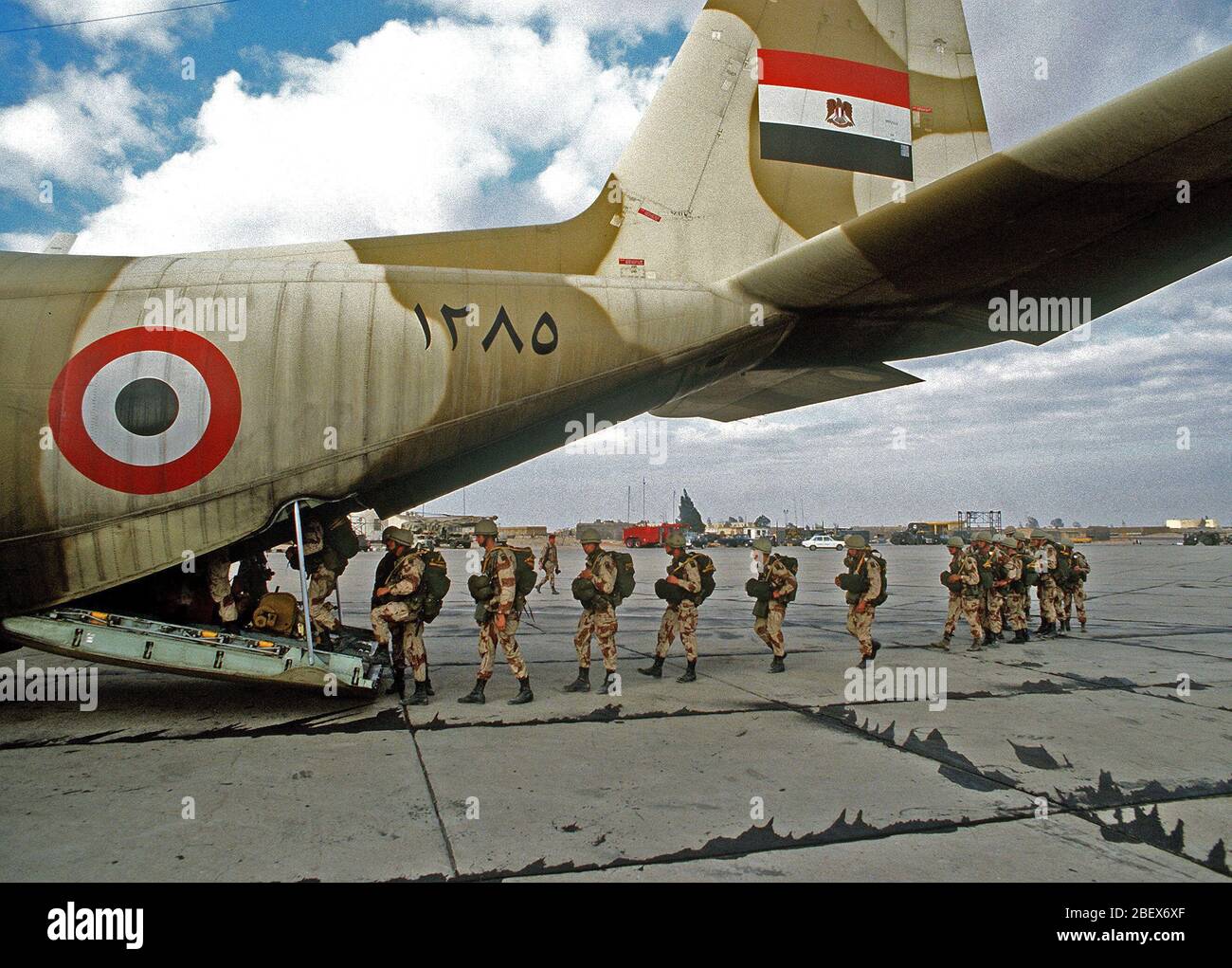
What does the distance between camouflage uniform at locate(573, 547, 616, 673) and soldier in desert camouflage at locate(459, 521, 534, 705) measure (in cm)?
73

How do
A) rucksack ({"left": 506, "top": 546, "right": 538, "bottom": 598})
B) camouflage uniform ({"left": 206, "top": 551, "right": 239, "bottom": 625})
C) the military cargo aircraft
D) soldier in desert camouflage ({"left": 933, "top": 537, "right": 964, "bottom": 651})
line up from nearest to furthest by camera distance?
1. the military cargo aircraft
2. camouflage uniform ({"left": 206, "top": 551, "right": 239, "bottom": 625})
3. rucksack ({"left": 506, "top": 546, "right": 538, "bottom": 598})
4. soldier in desert camouflage ({"left": 933, "top": 537, "right": 964, "bottom": 651})

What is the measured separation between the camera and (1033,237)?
5.70 meters

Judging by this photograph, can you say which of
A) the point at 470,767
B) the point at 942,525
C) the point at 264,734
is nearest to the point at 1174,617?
the point at 470,767

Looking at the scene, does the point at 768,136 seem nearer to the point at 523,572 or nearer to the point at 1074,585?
the point at 523,572

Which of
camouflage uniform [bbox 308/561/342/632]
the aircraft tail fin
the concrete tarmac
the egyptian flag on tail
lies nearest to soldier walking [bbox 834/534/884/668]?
the concrete tarmac

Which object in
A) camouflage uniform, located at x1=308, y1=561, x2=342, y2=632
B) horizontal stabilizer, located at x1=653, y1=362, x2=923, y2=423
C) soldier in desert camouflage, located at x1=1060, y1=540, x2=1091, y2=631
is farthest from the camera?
soldier in desert camouflage, located at x1=1060, y1=540, x2=1091, y2=631

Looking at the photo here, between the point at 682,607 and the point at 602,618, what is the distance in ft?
3.50

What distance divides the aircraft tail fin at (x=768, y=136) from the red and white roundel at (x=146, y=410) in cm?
379

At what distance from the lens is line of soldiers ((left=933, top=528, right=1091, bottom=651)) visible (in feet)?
Answer: 32.5

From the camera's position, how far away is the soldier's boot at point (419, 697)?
21.5 ft

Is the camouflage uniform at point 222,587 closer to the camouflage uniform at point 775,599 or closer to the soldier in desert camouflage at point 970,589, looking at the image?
the camouflage uniform at point 775,599

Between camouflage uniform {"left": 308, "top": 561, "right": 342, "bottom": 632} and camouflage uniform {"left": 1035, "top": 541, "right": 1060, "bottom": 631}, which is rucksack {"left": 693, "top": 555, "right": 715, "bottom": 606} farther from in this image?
camouflage uniform {"left": 1035, "top": 541, "right": 1060, "bottom": 631}

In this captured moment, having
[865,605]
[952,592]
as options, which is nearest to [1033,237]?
[865,605]
